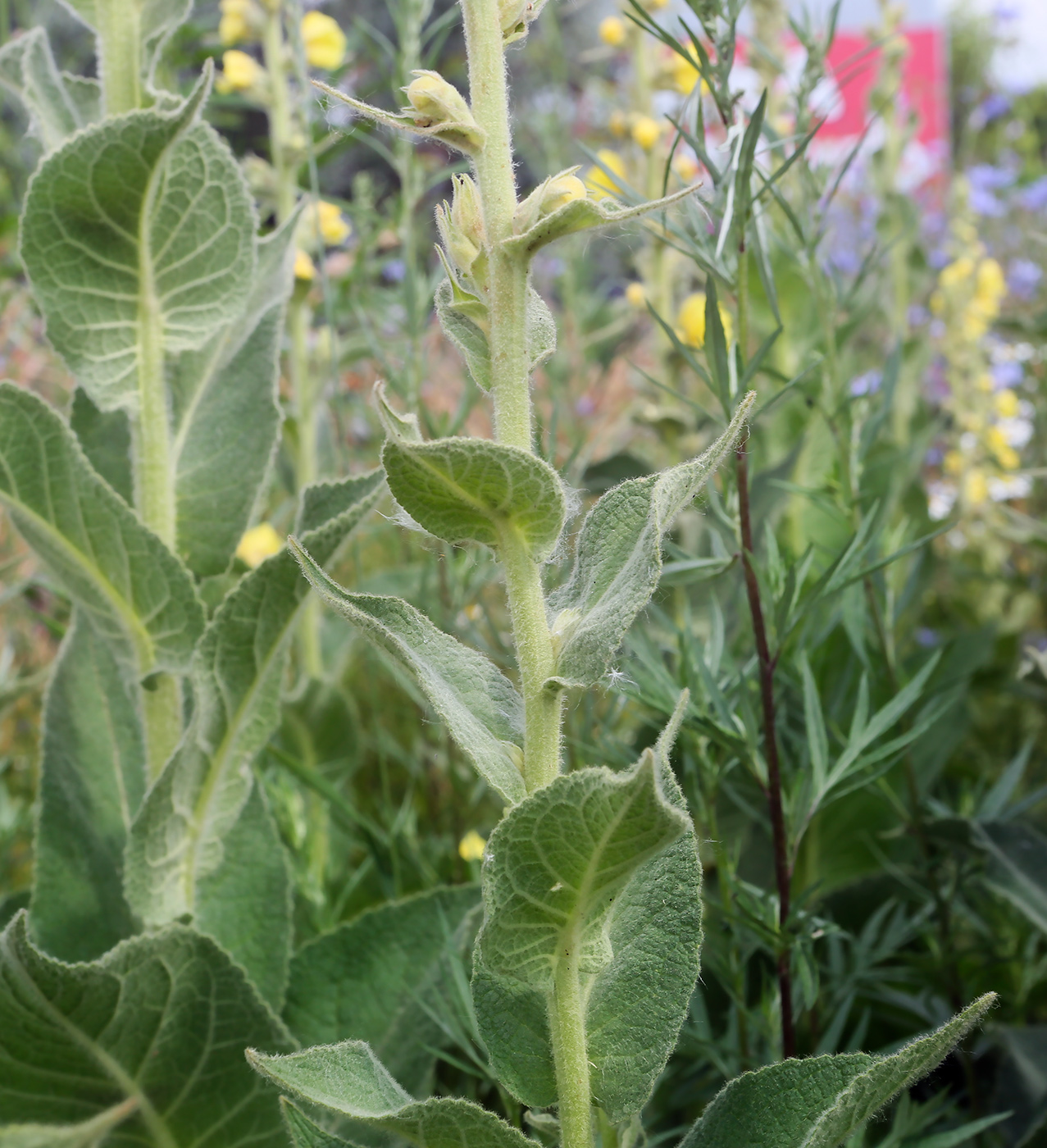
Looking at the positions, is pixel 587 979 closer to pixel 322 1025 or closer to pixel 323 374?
pixel 322 1025

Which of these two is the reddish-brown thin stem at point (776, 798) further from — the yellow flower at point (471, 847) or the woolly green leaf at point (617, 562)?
the yellow flower at point (471, 847)

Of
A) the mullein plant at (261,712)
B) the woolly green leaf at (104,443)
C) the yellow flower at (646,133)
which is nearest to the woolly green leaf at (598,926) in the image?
the mullein plant at (261,712)

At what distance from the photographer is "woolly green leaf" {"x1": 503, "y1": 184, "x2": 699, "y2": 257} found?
1.74 ft

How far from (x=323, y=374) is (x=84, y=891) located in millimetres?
983

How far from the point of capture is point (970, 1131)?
735 millimetres

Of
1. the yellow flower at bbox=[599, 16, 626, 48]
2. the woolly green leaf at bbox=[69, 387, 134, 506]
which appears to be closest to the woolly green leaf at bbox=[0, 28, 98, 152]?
the woolly green leaf at bbox=[69, 387, 134, 506]

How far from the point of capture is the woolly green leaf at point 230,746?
851mm

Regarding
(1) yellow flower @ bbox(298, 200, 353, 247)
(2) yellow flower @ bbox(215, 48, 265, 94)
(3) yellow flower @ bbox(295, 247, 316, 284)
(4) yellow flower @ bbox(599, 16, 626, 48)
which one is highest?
(4) yellow flower @ bbox(599, 16, 626, 48)

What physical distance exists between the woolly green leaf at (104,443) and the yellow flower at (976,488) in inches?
63.1

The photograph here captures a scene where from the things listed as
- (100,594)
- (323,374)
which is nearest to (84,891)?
(100,594)

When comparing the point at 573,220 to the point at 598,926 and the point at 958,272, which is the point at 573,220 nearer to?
the point at 598,926

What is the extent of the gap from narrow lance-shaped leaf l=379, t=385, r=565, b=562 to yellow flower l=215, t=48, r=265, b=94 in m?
1.45

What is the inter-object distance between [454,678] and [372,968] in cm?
49

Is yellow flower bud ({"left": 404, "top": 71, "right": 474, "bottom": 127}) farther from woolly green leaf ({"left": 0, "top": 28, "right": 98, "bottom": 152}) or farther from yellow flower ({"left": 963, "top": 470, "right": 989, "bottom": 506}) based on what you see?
yellow flower ({"left": 963, "top": 470, "right": 989, "bottom": 506})
